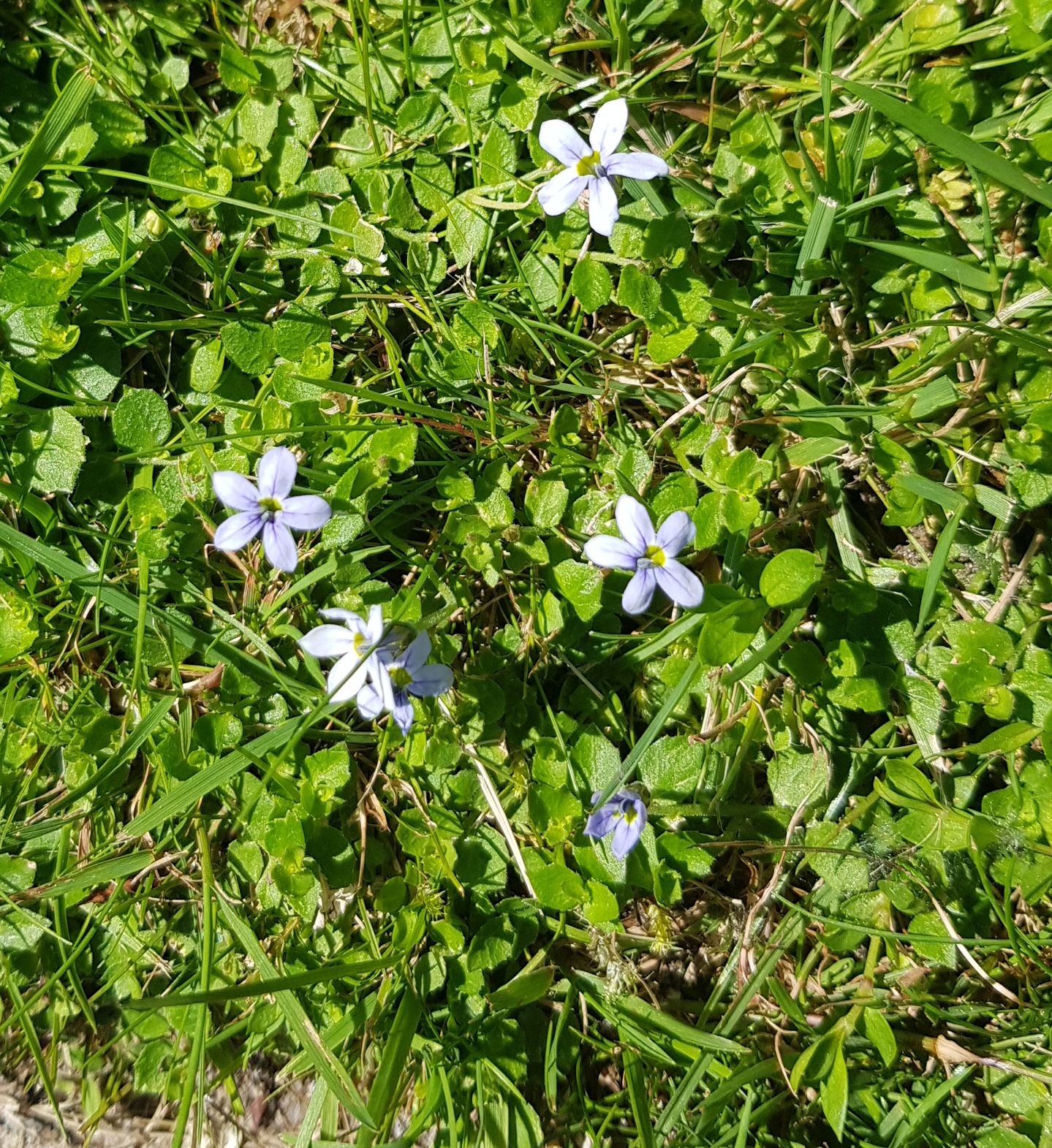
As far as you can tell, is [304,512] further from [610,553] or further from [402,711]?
[610,553]

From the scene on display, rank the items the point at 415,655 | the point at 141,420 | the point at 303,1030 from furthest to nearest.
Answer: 1. the point at 141,420
2. the point at 303,1030
3. the point at 415,655

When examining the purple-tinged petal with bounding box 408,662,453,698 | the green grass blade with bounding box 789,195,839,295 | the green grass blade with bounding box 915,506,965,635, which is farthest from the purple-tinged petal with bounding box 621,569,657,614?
the green grass blade with bounding box 789,195,839,295

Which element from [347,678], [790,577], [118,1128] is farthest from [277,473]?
[118,1128]

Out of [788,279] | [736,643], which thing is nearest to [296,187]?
[788,279]

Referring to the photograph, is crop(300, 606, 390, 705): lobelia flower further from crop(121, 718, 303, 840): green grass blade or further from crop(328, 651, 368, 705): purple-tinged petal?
crop(121, 718, 303, 840): green grass blade

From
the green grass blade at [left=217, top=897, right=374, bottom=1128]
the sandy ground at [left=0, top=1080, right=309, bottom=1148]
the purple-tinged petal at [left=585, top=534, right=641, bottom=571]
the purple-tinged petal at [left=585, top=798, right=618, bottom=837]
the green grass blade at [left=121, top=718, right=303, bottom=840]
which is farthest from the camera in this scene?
the sandy ground at [left=0, top=1080, right=309, bottom=1148]

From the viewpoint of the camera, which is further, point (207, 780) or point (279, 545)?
point (207, 780)

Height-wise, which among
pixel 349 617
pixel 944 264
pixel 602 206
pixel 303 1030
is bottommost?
pixel 303 1030
